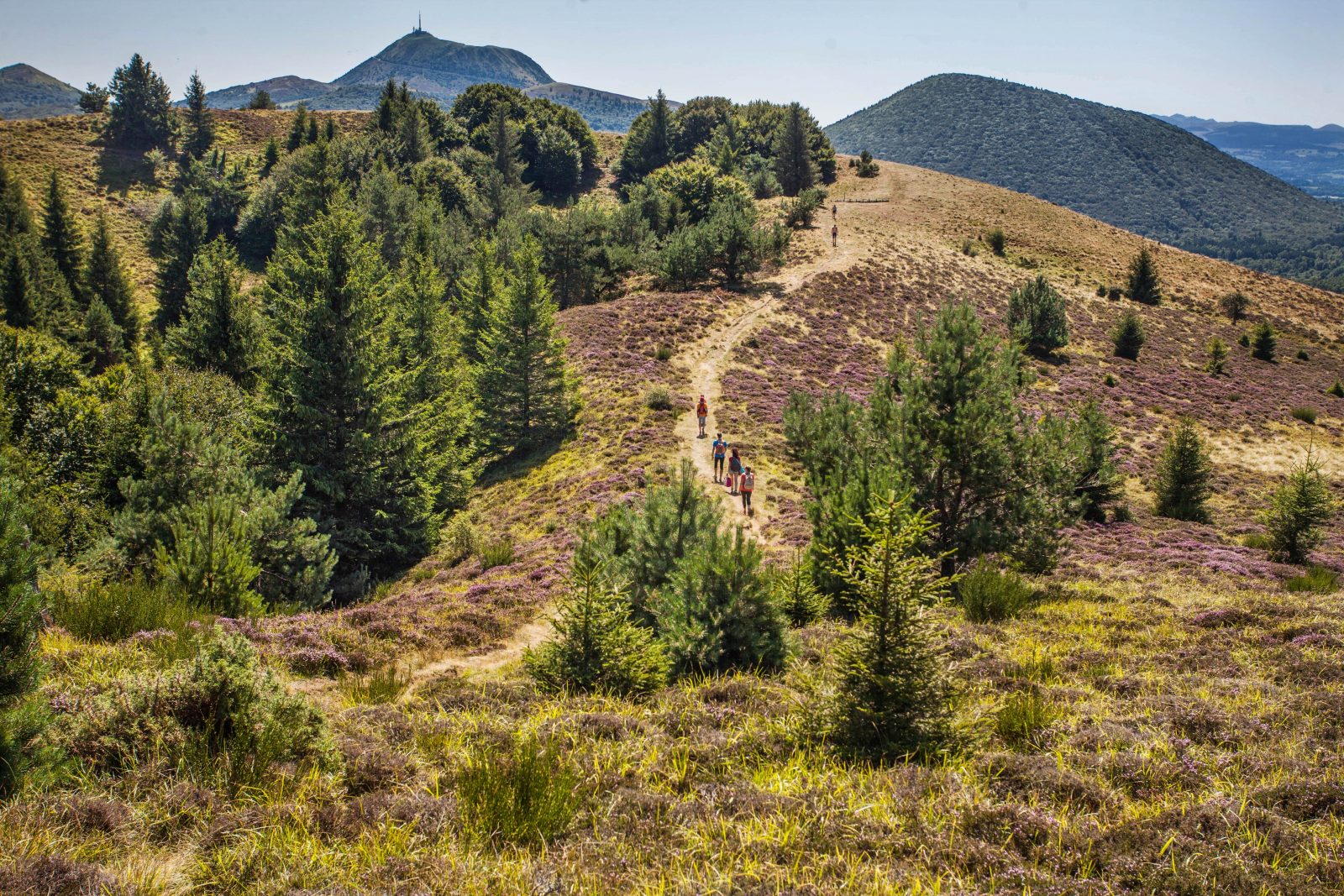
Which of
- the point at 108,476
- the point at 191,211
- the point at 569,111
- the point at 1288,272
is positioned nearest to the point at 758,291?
the point at 108,476

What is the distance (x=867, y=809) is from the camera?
4555 millimetres

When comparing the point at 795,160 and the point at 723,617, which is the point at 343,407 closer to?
the point at 723,617

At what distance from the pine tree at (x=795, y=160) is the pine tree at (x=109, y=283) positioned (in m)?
72.4

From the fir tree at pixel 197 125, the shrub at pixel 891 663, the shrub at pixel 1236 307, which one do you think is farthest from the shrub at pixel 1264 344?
the fir tree at pixel 197 125

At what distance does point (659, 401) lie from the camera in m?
31.0

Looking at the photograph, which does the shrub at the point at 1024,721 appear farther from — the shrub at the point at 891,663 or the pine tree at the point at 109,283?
the pine tree at the point at 109,283

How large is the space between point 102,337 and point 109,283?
11.3 meters

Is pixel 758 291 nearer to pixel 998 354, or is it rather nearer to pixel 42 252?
pixel 998 354

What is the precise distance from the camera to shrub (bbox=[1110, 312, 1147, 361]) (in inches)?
1938

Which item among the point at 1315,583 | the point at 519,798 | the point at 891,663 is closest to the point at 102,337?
the point at 519,798

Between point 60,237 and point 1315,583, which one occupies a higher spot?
point 60,237

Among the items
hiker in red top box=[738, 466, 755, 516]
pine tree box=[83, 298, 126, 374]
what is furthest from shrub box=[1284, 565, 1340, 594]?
pine tree box=[83, 298, 126, 374]

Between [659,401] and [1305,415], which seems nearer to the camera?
[659,401]

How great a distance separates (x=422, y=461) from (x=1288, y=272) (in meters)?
227
